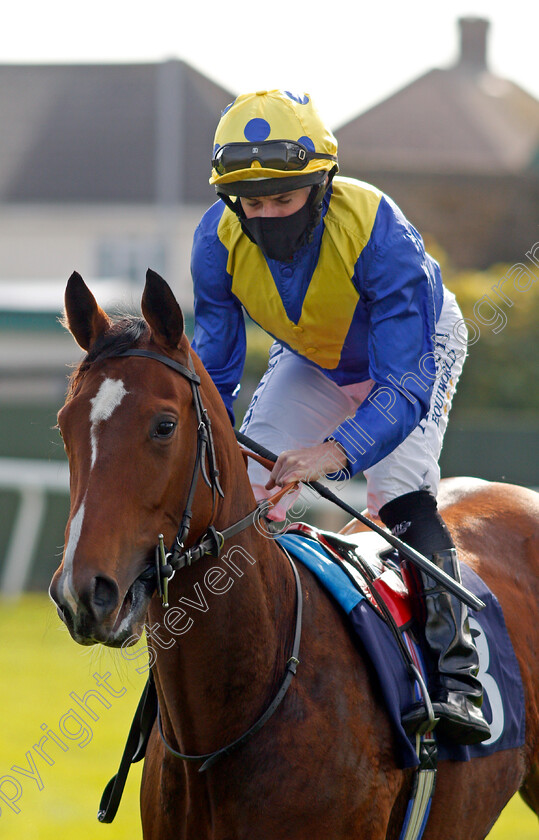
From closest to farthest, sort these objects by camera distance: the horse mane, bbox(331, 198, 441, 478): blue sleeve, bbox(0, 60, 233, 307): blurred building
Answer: the horse mane < bbox(331, 198, 441, 478): blue sleeve < bbox(0, 60, 233, 307): blurred building

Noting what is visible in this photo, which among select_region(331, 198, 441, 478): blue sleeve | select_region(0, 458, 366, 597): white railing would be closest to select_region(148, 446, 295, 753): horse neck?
select_region(331, 198, 441, 478): blue sleeve

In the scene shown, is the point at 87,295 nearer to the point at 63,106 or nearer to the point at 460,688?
the point at 460,688

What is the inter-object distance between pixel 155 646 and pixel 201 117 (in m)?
30.8

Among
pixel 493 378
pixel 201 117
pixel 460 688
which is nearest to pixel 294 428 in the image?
pixel 460 688

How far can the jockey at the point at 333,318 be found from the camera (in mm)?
2730

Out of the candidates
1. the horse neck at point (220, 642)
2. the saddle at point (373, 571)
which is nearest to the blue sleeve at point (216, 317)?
the saddle at point (373, 571)

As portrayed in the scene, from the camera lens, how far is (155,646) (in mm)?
2441

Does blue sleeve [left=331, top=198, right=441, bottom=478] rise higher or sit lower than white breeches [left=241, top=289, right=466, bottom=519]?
higher

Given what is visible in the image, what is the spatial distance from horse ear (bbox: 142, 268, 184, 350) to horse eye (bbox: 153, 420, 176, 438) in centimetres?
24

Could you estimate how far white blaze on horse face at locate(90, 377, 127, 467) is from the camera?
7.18 ft

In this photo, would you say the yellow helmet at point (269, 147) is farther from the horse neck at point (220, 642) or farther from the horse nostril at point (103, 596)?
the horse nostril at point (103, 596)

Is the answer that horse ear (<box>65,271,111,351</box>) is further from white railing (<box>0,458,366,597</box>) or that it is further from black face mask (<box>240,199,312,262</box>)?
white railing (<box>0,458,366,597</box>)

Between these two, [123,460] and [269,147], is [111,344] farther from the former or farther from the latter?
[269,147]

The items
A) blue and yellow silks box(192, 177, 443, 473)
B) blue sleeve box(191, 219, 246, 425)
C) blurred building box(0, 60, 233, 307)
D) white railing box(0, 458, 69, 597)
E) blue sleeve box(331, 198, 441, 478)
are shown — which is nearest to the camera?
blue sleeve box(331, 198, 441, 478)
